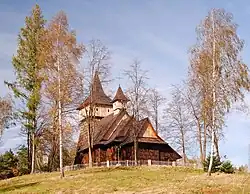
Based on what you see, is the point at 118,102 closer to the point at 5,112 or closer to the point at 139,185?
the point at 5,112

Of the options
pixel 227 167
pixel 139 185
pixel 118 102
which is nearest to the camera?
pixel 139 185

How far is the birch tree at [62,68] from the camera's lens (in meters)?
32.4

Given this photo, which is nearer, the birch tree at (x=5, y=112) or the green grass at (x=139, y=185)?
the green grass at (x=139, y=185)

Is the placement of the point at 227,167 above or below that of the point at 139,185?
above

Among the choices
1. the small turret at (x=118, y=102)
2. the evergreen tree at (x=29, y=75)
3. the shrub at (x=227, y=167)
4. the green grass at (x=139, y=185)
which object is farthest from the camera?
the small turret at (x=118, y=102)

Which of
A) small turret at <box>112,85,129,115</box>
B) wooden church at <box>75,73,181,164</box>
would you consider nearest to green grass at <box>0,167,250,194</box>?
wooden church at <box>75,73,181,164</box>

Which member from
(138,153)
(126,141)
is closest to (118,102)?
(126,141)

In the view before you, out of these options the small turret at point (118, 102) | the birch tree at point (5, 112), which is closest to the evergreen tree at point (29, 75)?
the birch tree at point (5, 112)

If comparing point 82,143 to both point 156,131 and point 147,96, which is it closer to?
point 156,131

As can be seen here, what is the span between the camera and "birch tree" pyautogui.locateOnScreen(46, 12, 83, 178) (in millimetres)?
32375

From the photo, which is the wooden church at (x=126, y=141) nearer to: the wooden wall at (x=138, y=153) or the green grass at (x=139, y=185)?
the wooden wall at (x=138, y=153)

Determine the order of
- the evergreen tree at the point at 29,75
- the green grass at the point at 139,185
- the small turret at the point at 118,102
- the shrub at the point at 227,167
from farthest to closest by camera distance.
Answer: the small turret at the point at 118,102, the evergreen tree at the point at 29,75, the shrub at the point at 227,167, the green grass at the point at 139,185

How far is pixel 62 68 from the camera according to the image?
32656 millimetres

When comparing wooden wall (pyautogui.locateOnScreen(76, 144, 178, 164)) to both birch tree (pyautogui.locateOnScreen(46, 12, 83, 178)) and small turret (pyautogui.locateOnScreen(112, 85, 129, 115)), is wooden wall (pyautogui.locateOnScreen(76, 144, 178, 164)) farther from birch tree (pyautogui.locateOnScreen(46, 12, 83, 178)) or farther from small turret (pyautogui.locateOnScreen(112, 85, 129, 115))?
birch tree (pyautogui.locateOnScreen(46, 12, 83, 178))
